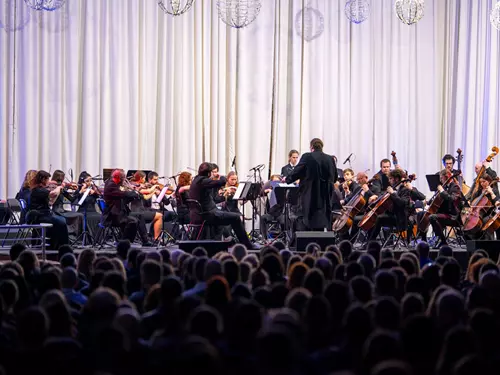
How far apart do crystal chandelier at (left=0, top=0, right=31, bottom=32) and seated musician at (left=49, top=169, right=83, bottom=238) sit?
324 cm

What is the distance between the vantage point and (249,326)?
3709 mm

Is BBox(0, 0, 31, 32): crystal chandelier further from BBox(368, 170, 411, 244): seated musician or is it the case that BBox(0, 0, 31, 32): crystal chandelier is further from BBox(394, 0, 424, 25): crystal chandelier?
BBox(368, 170, 411, 244): seated musician

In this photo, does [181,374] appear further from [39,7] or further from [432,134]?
[432,134]

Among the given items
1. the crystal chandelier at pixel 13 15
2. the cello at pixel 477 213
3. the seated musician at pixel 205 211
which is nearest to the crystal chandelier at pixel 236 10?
the crystal chandelier at pixel 13 15

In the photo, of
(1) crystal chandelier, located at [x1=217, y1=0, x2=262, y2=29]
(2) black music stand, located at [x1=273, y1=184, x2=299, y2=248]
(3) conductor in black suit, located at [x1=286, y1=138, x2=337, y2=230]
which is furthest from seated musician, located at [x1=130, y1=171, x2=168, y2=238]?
(1) crystal chandelier, located at [x1=217, y1=0, x2=262, y2=29]

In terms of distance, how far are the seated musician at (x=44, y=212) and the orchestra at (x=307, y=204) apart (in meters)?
0.01

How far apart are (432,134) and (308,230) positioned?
6.63 metres

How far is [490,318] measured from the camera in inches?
153

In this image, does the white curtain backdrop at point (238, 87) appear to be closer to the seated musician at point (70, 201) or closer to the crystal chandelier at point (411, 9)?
the seated musician at point (70, 201)

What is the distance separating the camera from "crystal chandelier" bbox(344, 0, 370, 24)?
1566cm

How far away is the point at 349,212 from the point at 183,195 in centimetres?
255

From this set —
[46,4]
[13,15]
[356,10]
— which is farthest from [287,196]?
[13,15]

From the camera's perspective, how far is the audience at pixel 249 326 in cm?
326

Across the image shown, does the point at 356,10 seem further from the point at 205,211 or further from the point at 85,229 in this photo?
the point at 85,229
